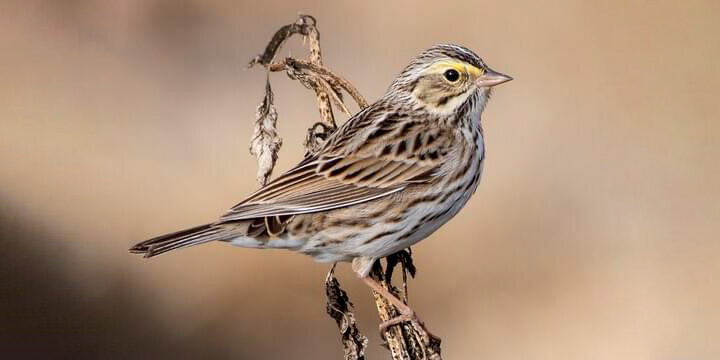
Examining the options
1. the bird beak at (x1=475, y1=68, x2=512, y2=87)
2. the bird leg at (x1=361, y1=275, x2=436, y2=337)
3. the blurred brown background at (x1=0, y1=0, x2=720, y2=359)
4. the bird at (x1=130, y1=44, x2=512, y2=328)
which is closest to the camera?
the bird leg at (x1=361, y1=275, x2=436, y2=337)

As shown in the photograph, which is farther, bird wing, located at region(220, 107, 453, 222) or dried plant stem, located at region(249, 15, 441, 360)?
bird wing, located at region(220, 107, 453, 222)

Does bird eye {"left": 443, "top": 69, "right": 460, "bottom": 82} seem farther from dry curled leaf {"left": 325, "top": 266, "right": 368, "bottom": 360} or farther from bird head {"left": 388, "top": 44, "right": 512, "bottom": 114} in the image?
dry curled leaf {"left": 325, "top": 266, "right": 368, "bottom": 360}

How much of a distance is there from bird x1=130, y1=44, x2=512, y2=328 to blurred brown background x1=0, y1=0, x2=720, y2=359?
7.66 ft

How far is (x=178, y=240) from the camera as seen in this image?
189 inches

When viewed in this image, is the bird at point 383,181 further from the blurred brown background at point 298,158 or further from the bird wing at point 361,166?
the blurred brown background at point 298,158

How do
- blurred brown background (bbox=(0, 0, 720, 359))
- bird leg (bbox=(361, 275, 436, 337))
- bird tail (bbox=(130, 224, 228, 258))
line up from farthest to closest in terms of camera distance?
1. blurred brown background (bbox=(0, 0, 720, 359))
2. bird tail (bbox=(130, 224, 228, 258))
3. bird leg (bbox=(361, 275, 436, 337))

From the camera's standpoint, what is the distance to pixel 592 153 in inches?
343

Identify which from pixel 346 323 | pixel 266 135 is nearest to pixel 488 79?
pixel 266 135

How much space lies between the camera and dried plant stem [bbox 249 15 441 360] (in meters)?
4.46

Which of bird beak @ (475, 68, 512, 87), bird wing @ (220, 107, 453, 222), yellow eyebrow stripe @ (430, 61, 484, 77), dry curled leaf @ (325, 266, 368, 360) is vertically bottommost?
dry curled leaf @ (325, 266, 368, 360)

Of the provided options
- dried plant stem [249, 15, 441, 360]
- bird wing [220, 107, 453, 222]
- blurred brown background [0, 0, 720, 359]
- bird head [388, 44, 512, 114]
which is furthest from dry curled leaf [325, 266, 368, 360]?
blurred brown background [0, 0, 720, 359]

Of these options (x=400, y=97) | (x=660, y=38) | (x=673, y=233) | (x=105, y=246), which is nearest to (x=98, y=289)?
(x=105, y=246)

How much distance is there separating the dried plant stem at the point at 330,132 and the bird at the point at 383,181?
12 centimetres

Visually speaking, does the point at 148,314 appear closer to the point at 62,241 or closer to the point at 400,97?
the point at 62,241
